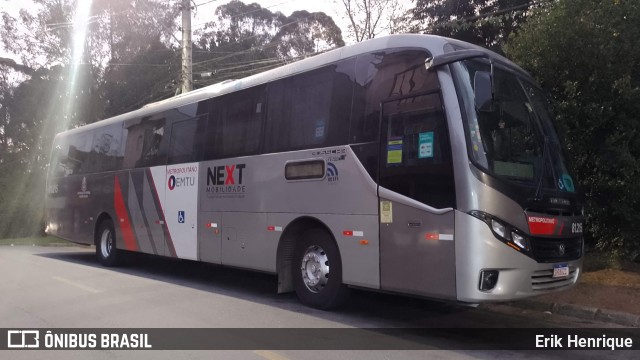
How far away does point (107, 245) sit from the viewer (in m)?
12.9

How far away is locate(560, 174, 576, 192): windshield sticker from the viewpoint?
6.37 metres

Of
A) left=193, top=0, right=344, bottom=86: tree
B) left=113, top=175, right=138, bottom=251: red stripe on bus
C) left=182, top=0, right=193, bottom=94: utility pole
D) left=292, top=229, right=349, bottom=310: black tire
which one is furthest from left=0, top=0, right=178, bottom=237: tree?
left=292, top=229, right=349, bottom=310: black tire

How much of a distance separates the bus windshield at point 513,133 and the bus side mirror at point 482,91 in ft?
0.18

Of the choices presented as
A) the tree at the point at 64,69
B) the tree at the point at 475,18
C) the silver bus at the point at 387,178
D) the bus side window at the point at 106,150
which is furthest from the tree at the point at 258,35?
the silver bus at the point at 387,178

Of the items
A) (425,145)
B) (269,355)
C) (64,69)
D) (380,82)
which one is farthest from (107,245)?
(64,69)

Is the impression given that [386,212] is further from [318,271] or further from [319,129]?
[319,129]

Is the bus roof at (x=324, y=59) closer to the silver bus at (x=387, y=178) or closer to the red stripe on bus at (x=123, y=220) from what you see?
the silver bus at (x=387, y=178)

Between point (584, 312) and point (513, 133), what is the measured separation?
9.73 feet

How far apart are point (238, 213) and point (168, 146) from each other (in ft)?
9.72

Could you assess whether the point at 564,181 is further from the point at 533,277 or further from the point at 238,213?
the point at 238,213

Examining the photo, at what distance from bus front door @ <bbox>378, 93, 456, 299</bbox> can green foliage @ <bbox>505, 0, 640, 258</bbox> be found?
315 cm

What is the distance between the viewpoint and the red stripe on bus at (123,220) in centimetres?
1166

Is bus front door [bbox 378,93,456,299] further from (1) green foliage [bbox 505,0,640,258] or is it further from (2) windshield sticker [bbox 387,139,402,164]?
(1) green foliage [bbox 505,0,640,258]

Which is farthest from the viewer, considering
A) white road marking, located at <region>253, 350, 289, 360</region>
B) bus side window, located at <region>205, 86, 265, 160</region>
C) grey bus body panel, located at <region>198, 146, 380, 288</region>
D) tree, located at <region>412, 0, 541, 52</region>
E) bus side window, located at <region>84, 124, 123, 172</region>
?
tree, located at <region>412, 0, 541, 52</region>
